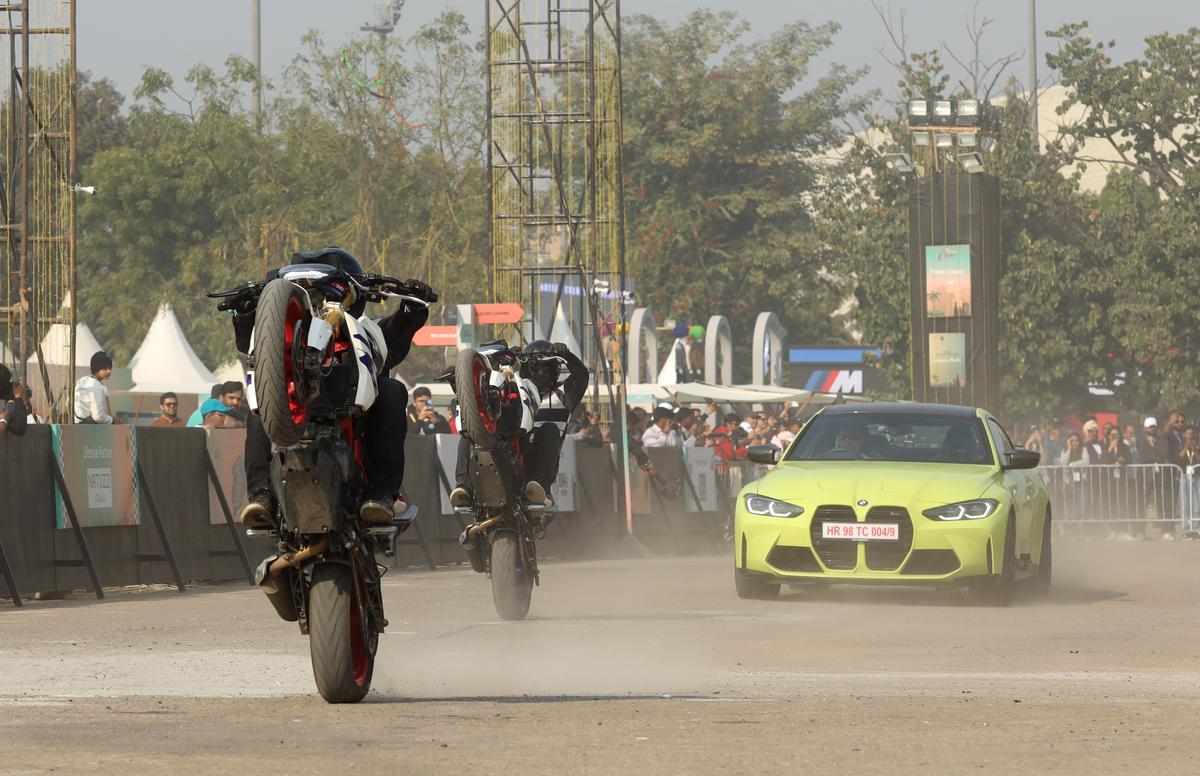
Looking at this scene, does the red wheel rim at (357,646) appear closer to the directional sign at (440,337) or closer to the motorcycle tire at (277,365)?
the motorcycle tire at (277,365)

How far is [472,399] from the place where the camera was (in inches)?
585

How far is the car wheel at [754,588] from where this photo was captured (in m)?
17.2

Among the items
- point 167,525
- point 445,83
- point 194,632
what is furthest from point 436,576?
point 445,83

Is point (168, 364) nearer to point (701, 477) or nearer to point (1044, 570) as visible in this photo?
point (701, 477)

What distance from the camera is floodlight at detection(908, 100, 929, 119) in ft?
137

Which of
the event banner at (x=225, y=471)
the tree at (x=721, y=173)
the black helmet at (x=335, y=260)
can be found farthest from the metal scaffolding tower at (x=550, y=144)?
the tree at (x=721, y=173)

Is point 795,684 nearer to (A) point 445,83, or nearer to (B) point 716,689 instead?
(B) point 716,689

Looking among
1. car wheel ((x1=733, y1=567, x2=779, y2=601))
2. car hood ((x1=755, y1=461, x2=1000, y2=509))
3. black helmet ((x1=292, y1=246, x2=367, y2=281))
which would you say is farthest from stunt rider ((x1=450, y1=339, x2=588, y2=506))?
black helmet ((x1=292, y1=246, x2=367, y2=281))

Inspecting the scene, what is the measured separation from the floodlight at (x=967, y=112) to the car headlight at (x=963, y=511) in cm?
2596

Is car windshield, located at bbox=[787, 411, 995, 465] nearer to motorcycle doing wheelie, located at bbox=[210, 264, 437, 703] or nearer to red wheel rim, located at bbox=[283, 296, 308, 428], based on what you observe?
motorcycle doing wheelie, located at bbox=[210, 264, 437, 703]

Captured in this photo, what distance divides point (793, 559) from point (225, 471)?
18.8 feet

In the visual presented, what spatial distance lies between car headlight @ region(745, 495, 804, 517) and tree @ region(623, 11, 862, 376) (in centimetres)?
6059

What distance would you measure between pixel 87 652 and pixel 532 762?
542 cm

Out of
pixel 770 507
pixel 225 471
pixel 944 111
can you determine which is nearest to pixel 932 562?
pixel 770 507
